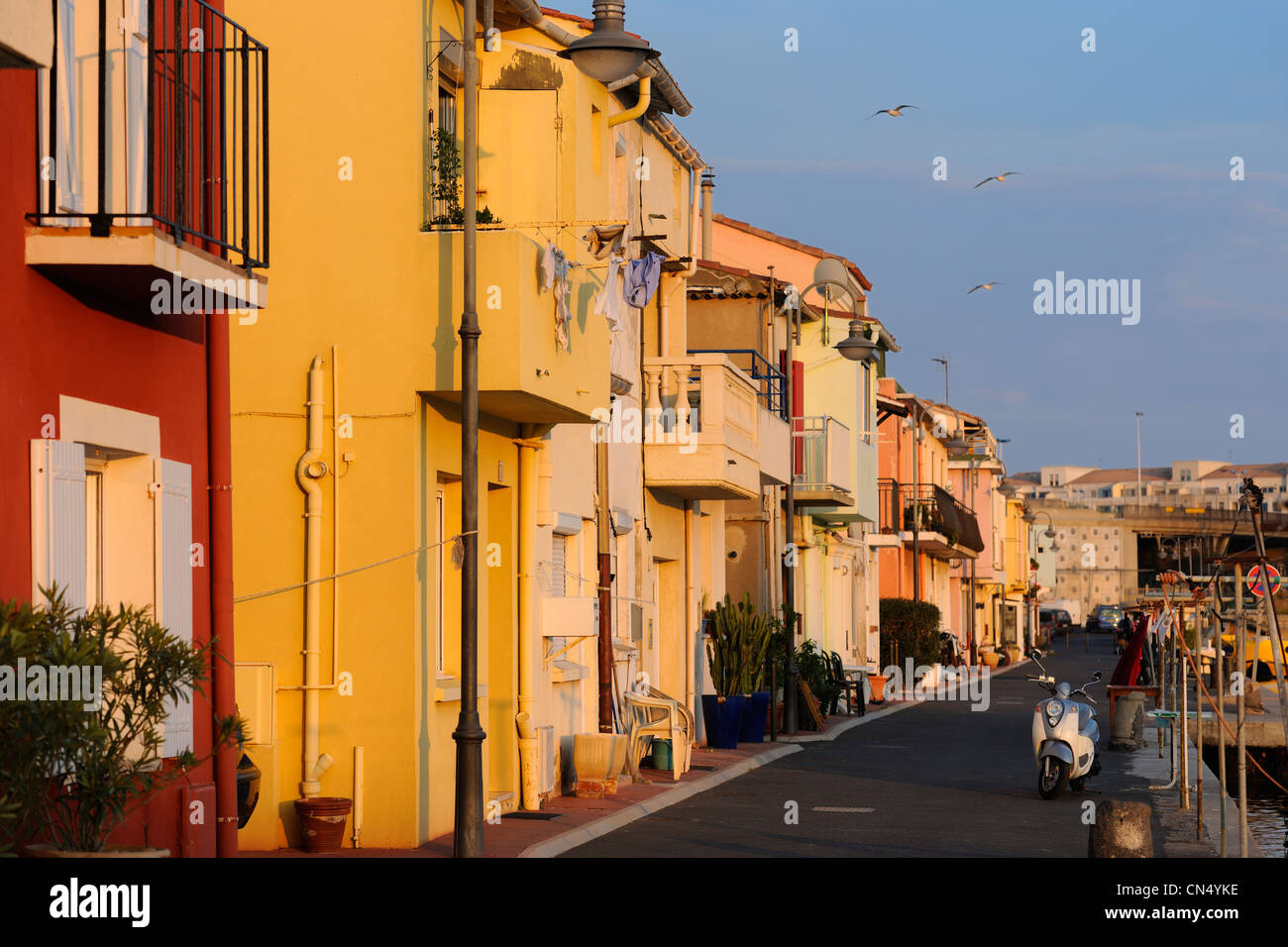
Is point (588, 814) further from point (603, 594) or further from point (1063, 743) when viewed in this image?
point (1063, 743)

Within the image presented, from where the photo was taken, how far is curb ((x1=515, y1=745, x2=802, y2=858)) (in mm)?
13734

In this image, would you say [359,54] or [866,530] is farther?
[866,530]

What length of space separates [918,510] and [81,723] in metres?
44.2

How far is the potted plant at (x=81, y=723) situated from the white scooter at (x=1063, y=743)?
40.4 ft

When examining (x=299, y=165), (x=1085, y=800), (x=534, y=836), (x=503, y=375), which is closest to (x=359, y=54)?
(x=299, y=165)

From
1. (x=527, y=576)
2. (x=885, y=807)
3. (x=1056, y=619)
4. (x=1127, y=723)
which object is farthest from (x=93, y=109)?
(x=1056, y=619)

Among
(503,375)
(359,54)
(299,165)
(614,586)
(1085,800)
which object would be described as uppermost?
(359,54)

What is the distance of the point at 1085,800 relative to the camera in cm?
1853

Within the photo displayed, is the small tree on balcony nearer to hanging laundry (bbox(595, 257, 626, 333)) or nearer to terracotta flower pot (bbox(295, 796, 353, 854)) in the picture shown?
hanging laundry (bbox(595, 257, 626, 333))

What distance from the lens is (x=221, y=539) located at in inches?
440

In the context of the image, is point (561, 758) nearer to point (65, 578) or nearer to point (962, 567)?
point (65, 578)

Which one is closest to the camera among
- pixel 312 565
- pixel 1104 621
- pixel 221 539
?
pixel 221 539

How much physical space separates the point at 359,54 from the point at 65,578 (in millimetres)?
6704
